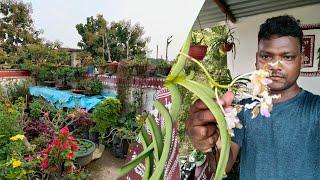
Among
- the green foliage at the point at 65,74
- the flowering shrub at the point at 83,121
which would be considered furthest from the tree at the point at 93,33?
the flowering shrub at the point at 83,121

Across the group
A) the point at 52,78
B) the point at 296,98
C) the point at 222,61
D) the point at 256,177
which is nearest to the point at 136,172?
the point at 256,177

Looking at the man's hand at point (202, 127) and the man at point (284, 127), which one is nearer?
the man's hand at point (202, 127)

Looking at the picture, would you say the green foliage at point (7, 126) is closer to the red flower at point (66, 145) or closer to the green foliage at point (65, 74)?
the red flower at point (66, 145)

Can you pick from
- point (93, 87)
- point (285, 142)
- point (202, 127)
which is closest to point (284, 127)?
point (285, 142)

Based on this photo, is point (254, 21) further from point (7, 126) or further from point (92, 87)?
point (92, 87)

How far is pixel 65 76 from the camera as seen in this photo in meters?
8.00

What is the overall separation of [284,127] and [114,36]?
211 inches

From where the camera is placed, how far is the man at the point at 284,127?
1099 millimetres

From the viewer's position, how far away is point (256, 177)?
3.89 feet

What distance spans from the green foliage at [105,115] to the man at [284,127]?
4384mm

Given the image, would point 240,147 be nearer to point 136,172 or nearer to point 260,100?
point 136,172

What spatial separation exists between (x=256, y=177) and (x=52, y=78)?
7.98 m

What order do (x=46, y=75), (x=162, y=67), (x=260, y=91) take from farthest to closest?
(x=46, y=75), (x=162, y=67), (x=260, y=91)

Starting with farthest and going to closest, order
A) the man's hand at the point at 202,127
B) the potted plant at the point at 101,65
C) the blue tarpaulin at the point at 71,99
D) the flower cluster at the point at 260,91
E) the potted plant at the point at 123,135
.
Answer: the potted plant at the point at 101,65, the blue tarpaulin at the point at 71,99, the potted plant at the point at 123,135, the man's hand at the point at 202,127, the flower cluster at the point at 260,91
